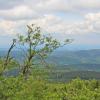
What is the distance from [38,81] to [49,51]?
24.1 ft

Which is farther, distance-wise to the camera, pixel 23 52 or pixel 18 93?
pixel 23 52

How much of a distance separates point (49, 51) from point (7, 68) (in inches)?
374

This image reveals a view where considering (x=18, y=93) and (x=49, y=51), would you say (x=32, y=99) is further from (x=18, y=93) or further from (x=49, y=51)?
(x=49, y=51)

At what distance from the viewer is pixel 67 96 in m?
48.3

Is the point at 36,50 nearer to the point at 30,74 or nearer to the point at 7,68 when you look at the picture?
the point at 30,74

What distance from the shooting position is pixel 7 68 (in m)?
41.1

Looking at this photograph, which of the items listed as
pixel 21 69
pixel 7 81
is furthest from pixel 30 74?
pixel 7 81

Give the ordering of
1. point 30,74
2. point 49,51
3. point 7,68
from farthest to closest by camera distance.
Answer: point 49,51 → point 30,74 → point 7,68

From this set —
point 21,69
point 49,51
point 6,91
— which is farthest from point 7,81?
point 49,51

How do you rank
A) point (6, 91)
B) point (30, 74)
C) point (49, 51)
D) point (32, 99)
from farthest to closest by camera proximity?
point (49, 51) → point (30, 74) → point (32, 99) → point (6, 91)

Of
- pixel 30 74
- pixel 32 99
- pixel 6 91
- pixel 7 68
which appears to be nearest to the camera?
pixel 6 91

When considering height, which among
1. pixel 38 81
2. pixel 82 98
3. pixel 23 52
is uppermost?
pixel 23 52

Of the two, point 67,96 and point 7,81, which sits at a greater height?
point 7,81

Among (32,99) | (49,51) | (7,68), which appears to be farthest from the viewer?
(49,51)
